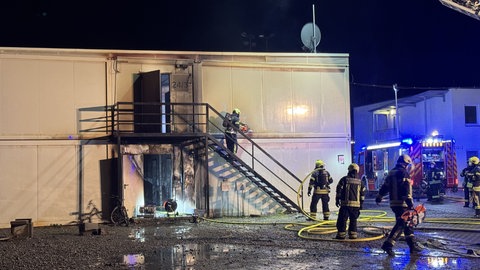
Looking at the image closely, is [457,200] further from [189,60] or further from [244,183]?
[189,60]

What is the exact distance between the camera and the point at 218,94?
54.3ft

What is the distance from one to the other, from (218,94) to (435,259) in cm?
970

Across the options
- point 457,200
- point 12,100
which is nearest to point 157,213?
point 12,100

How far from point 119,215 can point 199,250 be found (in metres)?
5.54

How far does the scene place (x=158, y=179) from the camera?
16.0 m

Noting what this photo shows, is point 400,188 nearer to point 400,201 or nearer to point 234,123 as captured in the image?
point 400,201

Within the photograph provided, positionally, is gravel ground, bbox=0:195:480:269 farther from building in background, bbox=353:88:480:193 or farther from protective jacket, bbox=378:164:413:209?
building in background, bbox=353:88:480:193

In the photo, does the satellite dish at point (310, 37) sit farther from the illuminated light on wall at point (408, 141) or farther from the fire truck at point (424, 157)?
the fire truck at point (424, 157)

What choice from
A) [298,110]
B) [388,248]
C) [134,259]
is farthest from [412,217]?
[298,110]

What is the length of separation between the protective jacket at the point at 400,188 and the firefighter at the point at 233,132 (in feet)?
23.0

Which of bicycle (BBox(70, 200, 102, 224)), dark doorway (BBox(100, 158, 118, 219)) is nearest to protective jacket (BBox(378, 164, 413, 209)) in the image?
dark doorway (BBox(100, 158, 118, 219))

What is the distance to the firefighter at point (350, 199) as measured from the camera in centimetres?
1040

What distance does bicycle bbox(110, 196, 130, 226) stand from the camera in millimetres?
14555

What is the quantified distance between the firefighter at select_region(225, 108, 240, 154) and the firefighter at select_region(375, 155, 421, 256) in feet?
23.1
